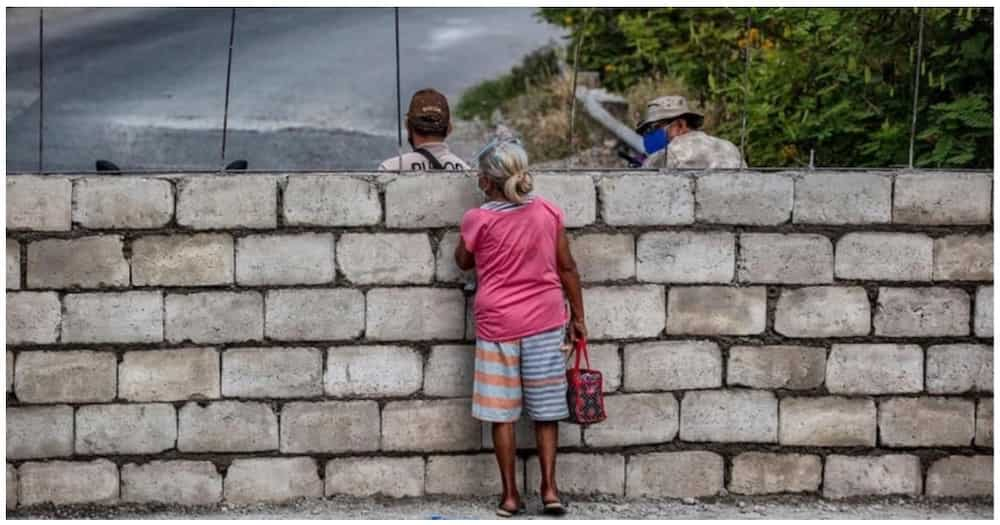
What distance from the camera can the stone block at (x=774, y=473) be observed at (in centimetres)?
689

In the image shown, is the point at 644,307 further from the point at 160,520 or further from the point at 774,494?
the point at 160,520

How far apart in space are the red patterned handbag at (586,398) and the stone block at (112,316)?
5.18 ft

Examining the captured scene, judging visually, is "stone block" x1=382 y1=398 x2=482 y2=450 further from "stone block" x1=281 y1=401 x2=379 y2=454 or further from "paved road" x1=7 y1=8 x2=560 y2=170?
"paved road" x1=7 y1=8 x2=560 y2=170

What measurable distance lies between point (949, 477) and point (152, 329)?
3.15 m

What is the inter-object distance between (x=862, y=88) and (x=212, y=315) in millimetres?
3639

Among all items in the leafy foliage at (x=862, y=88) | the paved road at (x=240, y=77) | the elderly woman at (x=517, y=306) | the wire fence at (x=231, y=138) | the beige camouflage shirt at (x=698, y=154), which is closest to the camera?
the elderly woman at (x=517, y=306)

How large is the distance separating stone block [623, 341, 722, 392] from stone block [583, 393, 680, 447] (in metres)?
0.05

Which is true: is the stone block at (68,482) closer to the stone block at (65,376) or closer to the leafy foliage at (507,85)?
the stone block at (65,376)

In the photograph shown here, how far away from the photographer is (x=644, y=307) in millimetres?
6750

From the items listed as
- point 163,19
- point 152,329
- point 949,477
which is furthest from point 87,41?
point 949,477

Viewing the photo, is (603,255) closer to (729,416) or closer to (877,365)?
(729,416)

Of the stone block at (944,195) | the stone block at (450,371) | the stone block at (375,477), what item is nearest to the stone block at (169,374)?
the stone block at (375,477)

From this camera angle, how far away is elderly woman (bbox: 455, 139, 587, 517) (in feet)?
20.7

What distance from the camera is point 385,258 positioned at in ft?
21.8
